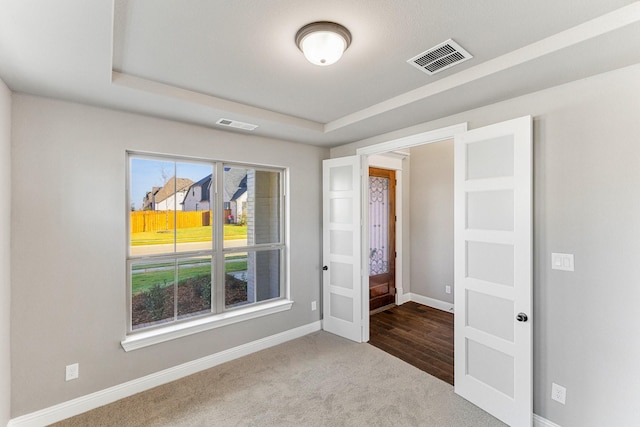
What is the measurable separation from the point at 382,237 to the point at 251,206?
2.42 m

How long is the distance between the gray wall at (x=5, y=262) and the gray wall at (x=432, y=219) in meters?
4.96

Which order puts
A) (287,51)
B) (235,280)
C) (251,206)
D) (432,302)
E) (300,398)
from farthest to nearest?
(432,302) → (251,206) → (235,280) → (300,398) → (287,51)

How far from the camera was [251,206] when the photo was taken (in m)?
3.48

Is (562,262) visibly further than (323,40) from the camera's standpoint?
Yes

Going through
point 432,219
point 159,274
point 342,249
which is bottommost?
point 159,274

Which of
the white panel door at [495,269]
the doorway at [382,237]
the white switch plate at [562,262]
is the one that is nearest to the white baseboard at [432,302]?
the doorway at [382,237]

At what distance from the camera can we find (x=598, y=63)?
1755 millimetres

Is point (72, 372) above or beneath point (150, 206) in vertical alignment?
beneath

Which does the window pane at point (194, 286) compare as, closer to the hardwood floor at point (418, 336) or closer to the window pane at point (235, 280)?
the window pane at point (235, 280)

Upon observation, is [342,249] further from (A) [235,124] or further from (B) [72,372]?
(B) [72,372]

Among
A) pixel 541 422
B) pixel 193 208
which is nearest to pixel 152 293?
pixel 193 208

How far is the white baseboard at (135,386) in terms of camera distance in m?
2.18

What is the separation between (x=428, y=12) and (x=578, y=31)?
84 centimetres

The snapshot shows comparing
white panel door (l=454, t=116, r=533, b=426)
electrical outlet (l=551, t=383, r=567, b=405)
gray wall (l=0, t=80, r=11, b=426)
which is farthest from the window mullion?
electrical outlet (l=551, t=383, r=567, b=405)
